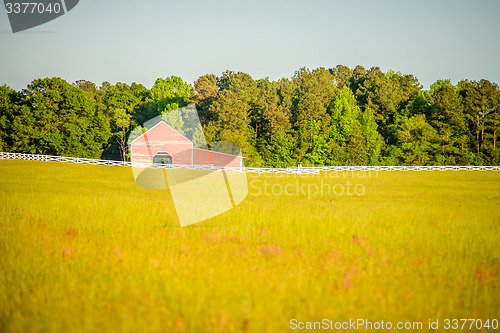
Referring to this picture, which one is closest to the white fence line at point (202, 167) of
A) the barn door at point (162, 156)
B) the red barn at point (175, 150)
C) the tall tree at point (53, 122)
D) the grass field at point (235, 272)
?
the red barn at point (175, 150)

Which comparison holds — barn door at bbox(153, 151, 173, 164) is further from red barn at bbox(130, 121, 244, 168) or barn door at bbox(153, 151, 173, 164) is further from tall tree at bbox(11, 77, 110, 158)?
tall tree at bbox(11, 77, 110, 158)

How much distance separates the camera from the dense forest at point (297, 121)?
5869 centimetres

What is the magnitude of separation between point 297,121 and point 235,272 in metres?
69.5

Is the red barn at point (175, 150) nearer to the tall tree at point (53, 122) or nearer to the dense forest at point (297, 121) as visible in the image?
the dense forest at point (297, 121)

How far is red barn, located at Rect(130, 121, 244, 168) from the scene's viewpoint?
51197 millimetres

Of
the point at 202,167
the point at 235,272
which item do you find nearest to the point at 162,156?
the point at 202,167

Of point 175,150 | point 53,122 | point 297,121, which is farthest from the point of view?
point 297,121

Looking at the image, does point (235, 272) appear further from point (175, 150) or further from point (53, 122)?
point (53, 122)

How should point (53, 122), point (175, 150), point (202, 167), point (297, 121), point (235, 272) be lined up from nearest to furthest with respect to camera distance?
point (235, 272) < point (202, 167) < point (175, 150) < point (53, 122) < point (297, 121)

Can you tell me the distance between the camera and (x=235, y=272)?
6215mm

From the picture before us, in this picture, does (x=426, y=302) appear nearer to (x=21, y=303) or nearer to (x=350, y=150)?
(x=21, y=303)

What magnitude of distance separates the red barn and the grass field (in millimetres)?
40863

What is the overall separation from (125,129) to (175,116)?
22140 mm

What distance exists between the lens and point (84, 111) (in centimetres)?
6394
